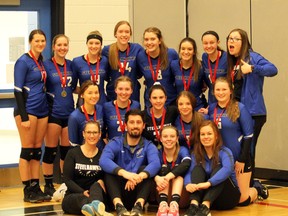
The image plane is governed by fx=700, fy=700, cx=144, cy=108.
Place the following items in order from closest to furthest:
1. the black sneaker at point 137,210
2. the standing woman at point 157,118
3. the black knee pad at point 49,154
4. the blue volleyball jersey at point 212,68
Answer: the black sneaker at point 137,210, the standing woman at point 157,118, the blue volleyball jersey at point 212,68, the black knee pad at point 49,154

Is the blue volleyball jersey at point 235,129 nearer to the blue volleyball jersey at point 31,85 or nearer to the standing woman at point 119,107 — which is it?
the standing woman at point 119,107

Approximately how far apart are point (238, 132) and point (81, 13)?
3.34m

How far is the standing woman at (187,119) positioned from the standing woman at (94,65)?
0.99 metres

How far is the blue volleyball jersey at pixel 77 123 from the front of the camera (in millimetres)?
7141


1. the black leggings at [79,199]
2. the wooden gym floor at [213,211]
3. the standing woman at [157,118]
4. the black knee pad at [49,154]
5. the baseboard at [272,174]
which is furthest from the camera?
the baseboard at [272,174]

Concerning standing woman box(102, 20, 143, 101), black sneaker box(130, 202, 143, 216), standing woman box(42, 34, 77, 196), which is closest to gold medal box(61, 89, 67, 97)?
standing woman box(42, 34, 77, 196)

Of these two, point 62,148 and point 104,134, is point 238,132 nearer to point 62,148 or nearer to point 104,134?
point 104,134

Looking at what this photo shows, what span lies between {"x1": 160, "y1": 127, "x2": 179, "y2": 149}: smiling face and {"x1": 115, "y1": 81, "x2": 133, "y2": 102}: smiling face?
1.92 ft

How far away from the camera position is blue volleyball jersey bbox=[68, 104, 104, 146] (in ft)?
23.4

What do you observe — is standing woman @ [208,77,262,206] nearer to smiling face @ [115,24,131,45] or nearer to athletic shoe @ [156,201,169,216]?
athletic shoe @ [156,201,169,216]

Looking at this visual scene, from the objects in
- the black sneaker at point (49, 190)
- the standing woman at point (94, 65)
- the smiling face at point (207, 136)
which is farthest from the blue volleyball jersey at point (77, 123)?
the smiling face at point (207, 136)

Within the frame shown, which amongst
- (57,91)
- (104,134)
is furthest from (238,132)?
(57,91)

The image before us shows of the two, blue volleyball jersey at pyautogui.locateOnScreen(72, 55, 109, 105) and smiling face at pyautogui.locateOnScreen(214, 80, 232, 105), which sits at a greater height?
blue volleyball jersey at pyautogui.locateOnScreen(72, 55, 109, 105)

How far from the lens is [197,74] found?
7324mm
